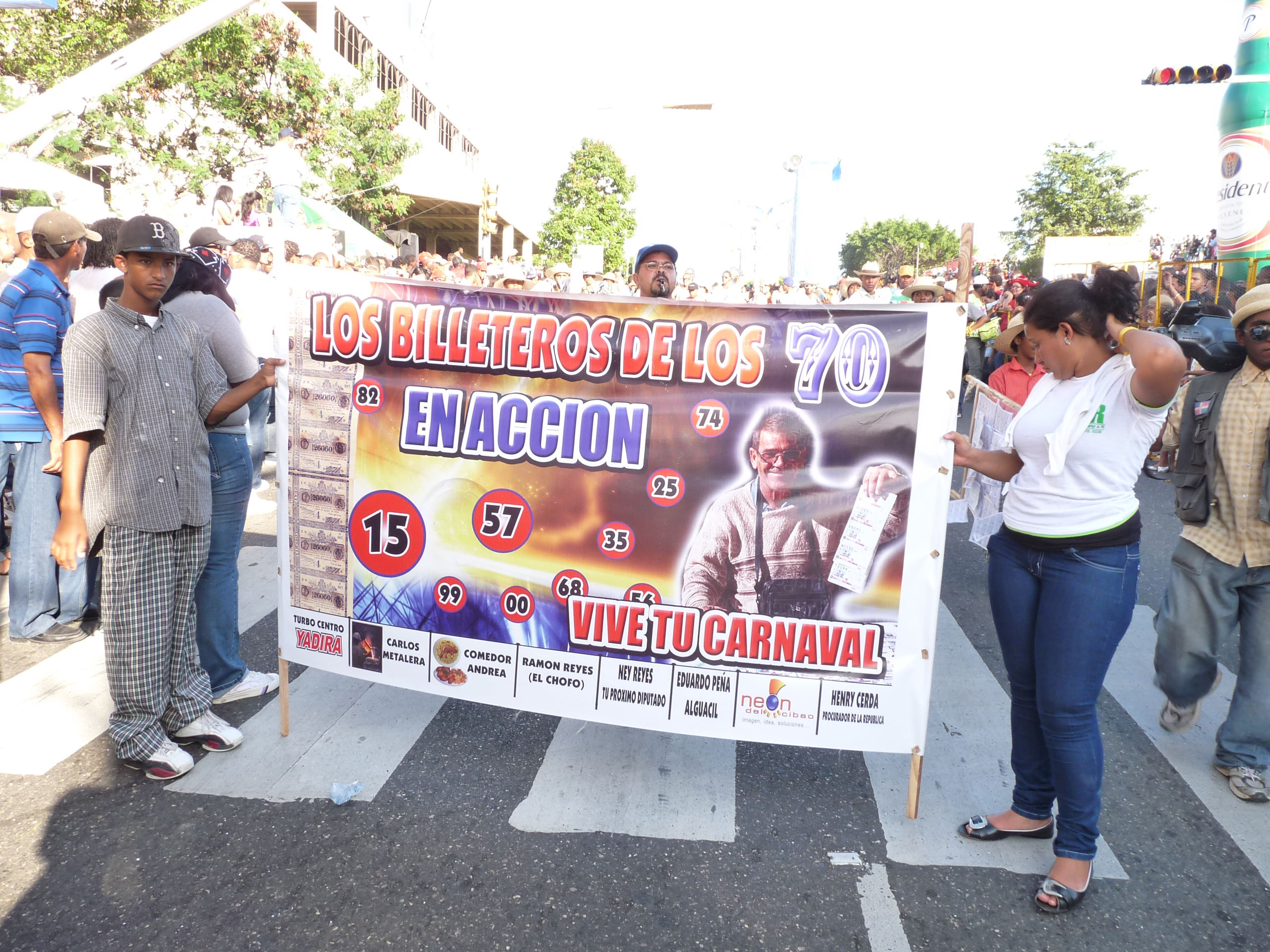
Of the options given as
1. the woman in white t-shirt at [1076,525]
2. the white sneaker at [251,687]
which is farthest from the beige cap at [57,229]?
the woman in white t-shirt at [1076,525]

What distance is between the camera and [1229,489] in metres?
3.65

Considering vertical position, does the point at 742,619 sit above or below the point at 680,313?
below

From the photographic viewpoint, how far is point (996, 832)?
3.17 metres

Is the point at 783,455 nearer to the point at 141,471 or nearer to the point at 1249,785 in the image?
the point at 1249,785

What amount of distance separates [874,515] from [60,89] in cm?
1576

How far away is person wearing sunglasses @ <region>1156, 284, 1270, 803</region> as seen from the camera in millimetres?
3531

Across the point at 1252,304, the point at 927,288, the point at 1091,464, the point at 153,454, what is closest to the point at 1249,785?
the point at 1091,464

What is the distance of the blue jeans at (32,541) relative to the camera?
4793 millimetres

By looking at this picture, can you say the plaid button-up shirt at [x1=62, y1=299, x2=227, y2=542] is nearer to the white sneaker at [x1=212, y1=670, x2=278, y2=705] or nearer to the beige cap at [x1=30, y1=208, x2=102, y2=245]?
the white sneaker at [x1=212, y1=670, x2=278, y2=705]

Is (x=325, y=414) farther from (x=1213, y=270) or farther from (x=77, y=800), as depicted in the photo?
(x=1213, y=270)

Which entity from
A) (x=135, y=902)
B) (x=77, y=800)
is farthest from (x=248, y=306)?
(x=135, y=902)

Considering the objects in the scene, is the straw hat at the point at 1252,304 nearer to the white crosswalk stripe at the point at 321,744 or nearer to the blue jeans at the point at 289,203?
the white crosswalk stripe at the point at 321,744

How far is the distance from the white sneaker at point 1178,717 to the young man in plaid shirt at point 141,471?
447 centimetres

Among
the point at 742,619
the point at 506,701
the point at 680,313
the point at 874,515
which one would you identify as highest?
the point at 680,313
